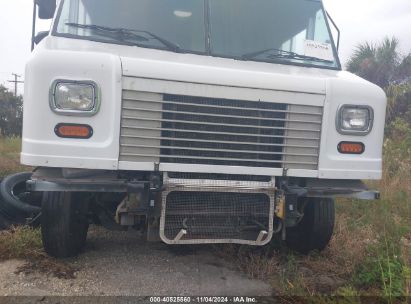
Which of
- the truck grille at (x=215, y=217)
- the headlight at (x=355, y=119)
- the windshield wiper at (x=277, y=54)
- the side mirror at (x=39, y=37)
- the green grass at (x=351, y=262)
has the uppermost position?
the side mirror at (x=39, y=37)

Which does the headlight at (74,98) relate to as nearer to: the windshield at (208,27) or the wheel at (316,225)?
the windshield at (208,27)

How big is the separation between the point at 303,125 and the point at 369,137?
59 centimetres

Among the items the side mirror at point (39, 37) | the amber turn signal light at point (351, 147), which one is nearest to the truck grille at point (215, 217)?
the amber turn signal light at point (351, 147)

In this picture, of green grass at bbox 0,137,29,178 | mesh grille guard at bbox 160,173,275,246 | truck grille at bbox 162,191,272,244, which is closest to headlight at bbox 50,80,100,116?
mesh grille guard at bbox 160,173,275,246

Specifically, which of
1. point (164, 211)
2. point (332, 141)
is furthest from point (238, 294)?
point (332, 141)

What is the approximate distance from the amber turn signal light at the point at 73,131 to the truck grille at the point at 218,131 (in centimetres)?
25

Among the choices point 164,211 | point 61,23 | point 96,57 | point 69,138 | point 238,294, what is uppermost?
point 61,23

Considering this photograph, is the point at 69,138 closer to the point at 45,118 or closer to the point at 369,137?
the point at 45,118

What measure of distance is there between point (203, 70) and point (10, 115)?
616 inches

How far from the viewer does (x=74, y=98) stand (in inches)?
125

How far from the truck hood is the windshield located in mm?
158

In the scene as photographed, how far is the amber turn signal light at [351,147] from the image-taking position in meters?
3.60

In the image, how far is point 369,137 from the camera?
3.64m

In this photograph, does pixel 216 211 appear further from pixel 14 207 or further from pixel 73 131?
pixel 14 207
